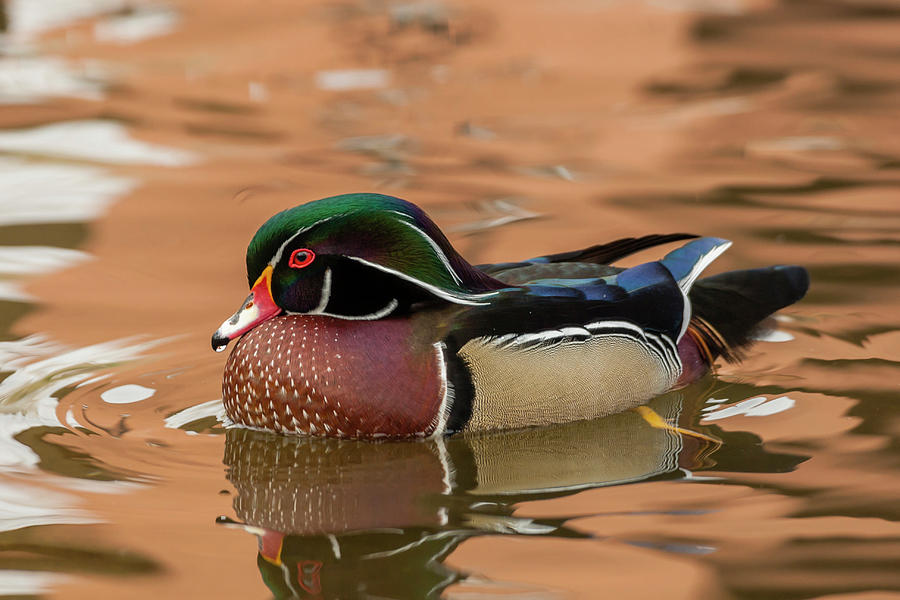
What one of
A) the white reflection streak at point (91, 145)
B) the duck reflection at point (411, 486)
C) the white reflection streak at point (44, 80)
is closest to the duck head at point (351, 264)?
the duck reflection at point (411, 486)

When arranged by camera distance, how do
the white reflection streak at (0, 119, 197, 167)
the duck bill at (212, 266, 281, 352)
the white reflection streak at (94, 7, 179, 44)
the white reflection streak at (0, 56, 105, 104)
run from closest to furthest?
the duck bill at (212, 266, 281, 352) → the white reflection streak at (0, 119, 197, 167) → the white reflection streak at (0, 56, 105, 104) → the white reflection streak at (94, 7, 179, 44)

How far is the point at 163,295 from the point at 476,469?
2.33m

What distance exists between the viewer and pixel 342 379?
15.1 ft

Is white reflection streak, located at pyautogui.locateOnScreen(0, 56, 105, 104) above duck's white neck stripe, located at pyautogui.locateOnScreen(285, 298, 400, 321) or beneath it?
above

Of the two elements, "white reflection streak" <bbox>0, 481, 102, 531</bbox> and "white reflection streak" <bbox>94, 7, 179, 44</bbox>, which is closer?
"white reflection streak" <bbox>0, 481, 102, 531</bbox>

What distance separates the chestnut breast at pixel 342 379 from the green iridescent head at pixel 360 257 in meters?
0.11

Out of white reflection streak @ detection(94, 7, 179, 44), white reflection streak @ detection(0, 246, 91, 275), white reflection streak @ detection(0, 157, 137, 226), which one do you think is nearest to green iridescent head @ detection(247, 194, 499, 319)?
white reflection streak @ detection(0, 246, 91, 275)

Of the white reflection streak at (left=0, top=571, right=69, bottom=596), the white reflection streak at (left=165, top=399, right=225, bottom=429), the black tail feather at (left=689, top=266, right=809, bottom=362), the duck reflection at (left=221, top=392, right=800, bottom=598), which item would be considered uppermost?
the black tail feather at (left=689, top=266, right=809, bottom=362)

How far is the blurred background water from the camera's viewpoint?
3.91 metres

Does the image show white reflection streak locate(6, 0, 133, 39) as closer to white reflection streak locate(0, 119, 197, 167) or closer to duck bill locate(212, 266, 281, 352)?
white reflection streak locate(0, 119, 197, 167)

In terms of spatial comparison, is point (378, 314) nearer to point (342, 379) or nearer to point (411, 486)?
point (342, 379)

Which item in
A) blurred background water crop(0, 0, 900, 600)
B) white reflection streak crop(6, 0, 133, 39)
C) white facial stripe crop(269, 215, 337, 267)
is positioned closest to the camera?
blurred background water crop(0, 0, 900, 600)

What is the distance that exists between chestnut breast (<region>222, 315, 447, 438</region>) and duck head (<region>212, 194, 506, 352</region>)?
8cm

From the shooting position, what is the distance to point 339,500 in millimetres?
4305
